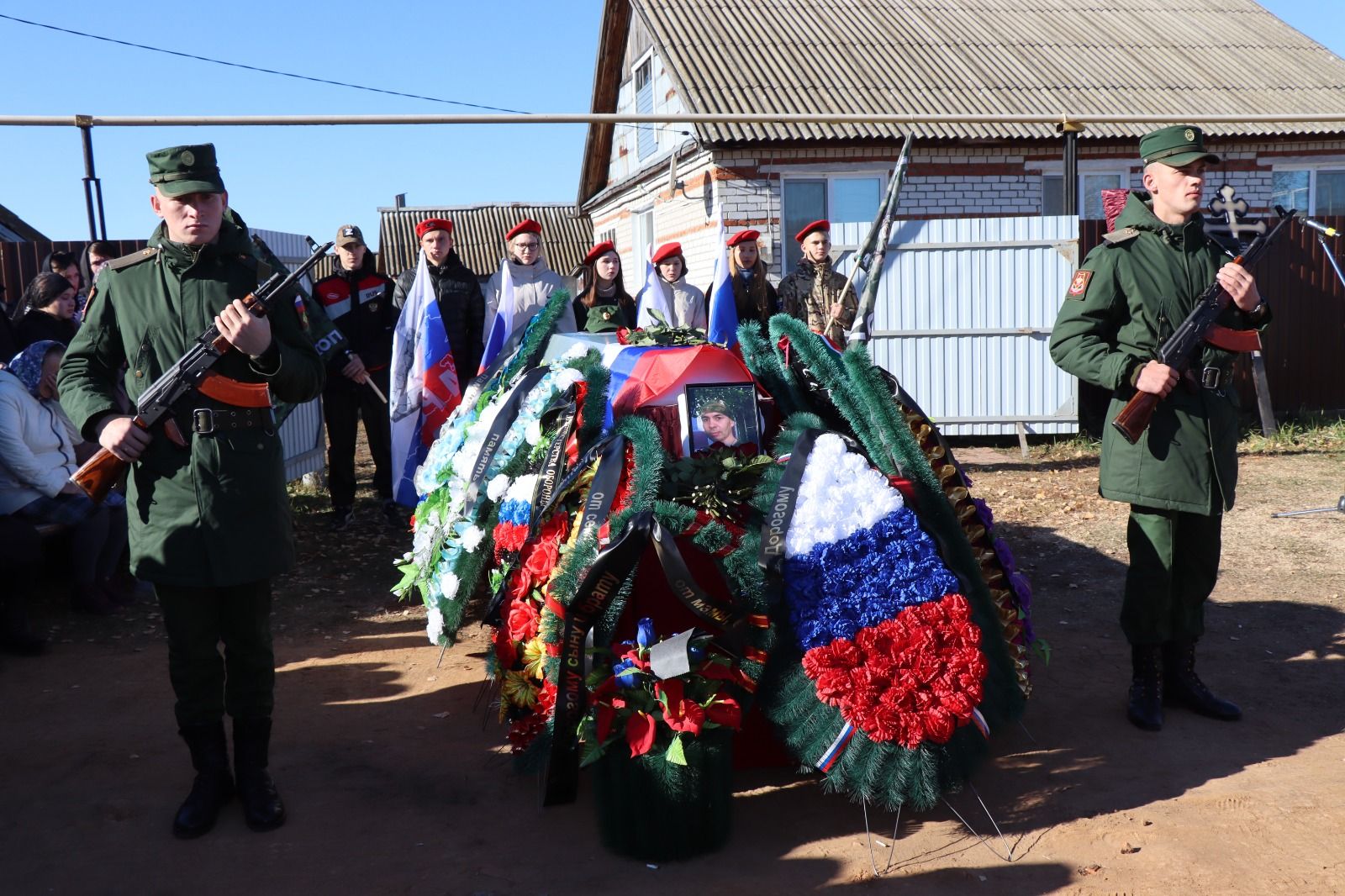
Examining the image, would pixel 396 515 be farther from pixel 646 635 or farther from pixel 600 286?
pixel 646 635

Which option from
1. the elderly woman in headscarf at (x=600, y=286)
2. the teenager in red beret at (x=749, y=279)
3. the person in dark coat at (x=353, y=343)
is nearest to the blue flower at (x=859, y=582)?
the elderly woman in headscarf at (x=600, y=286)

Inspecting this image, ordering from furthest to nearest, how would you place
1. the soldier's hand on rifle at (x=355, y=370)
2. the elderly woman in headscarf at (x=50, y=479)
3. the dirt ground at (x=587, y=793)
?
the soldier's hand on rifle at (x=355, y=370) < the elderly woman in headscarf at (x=50, y=479) < the dirt ground at (x=587, y=793)

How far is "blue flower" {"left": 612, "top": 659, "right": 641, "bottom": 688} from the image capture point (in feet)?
10.7

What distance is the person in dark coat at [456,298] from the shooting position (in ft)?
23.6

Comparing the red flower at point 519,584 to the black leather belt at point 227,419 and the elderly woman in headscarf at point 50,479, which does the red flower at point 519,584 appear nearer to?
the black leather belt at point 227,419

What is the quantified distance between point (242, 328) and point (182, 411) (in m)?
0.36

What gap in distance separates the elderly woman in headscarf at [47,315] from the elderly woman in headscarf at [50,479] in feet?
1.91

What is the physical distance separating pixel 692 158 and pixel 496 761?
1100 cm

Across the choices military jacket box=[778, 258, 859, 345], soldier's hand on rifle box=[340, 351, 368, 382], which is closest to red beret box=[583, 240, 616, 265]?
soldier's hand on rifle box=[340, 351, 368, 382]

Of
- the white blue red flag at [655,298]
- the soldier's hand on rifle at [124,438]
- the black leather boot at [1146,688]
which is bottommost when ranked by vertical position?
the black leather boot at [1146,688]

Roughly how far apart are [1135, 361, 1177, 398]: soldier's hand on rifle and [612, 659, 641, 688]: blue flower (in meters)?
2.00

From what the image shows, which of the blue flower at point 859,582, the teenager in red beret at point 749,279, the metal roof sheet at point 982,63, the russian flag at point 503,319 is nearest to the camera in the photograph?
the blue flower at point 859,582

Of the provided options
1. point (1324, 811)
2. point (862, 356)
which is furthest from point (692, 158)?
point (1324, 811)

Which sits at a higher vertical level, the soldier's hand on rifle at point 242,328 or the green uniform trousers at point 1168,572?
the soldier's hand on rifle at point 242,328
